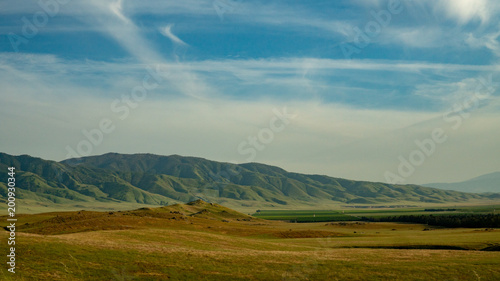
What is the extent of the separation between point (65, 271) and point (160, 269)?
29.6 ft

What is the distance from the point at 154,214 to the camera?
510 feet

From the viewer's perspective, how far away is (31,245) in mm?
44312

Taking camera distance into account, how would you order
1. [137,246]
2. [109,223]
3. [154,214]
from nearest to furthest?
[137,246], [109,223], [154,214]

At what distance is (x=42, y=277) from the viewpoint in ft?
118

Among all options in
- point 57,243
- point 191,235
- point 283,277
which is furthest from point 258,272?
point 191,235

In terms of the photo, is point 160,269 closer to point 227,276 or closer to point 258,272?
point 227,276

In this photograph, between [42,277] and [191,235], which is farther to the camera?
[191,235]

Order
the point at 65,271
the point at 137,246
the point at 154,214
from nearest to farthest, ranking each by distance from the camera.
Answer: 1. the point at 65,271
2. the point at 137,246
3. the point at 154,214

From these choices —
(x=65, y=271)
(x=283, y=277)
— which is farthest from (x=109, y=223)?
(x=283, y=277)

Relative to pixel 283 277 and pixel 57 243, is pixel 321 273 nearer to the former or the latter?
pixel 283 277

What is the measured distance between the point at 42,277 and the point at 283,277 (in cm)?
2264

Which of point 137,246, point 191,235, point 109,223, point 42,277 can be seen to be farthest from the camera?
point 109,223

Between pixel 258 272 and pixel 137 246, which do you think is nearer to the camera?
pixel 258 272

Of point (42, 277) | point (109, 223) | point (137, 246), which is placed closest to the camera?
point (42, 277)
